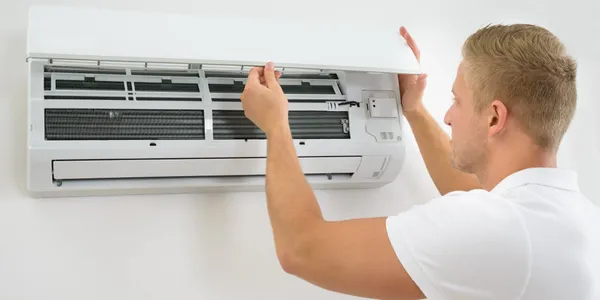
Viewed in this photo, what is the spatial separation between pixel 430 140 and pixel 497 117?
1.58 feet

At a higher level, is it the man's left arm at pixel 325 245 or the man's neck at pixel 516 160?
the man's neck at pixel 516 160

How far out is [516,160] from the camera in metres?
1.32

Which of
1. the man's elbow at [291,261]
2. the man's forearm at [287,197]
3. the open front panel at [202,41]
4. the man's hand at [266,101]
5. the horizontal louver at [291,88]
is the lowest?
the man's elbow at [291,261]

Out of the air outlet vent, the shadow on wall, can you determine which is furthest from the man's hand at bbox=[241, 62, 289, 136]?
the shadow on wall

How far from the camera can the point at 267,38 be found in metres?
1.50

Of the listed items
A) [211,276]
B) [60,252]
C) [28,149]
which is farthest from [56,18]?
[211,276]

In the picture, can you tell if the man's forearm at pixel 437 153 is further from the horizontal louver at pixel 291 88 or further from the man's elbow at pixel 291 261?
the man's elbow at pixel 291 261

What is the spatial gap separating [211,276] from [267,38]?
1.99 ft

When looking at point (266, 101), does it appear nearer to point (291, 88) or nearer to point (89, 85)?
point (291, 88)

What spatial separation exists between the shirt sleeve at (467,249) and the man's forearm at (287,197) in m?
0.18

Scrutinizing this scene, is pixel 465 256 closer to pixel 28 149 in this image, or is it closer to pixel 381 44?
pixel 381 44

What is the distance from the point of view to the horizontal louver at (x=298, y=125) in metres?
1.60

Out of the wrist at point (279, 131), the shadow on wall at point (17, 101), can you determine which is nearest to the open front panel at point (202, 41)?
the wrist at point (279, 131)

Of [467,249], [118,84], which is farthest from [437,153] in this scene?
[118,84]
